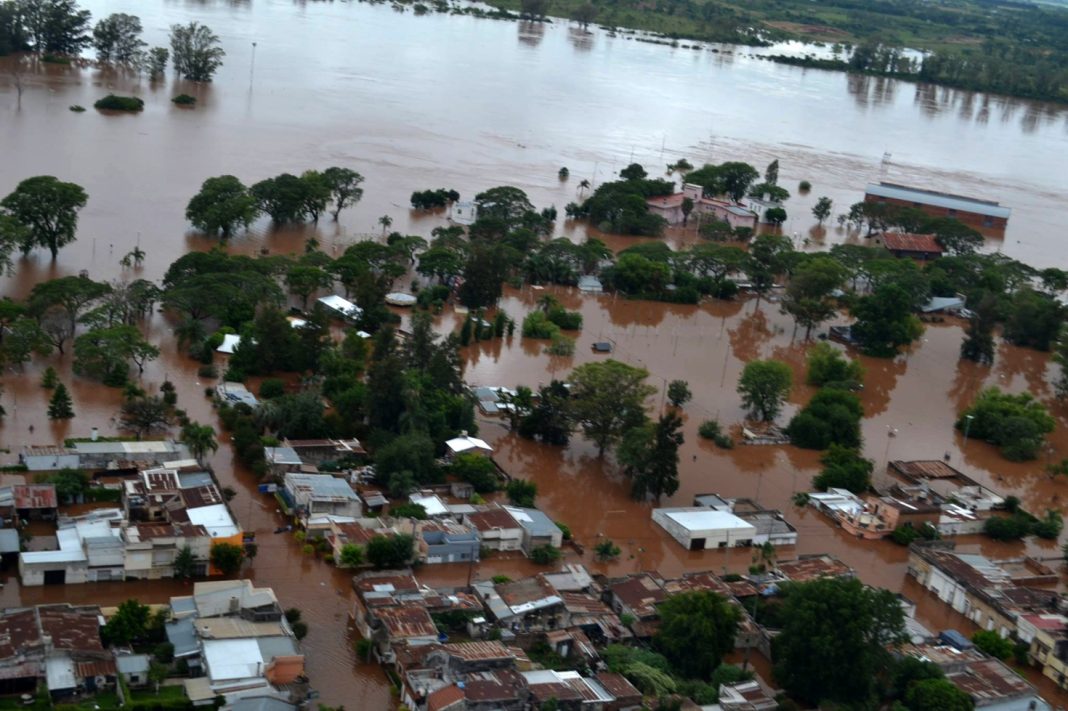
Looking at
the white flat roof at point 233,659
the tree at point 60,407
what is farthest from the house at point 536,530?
the tree at point 60,407

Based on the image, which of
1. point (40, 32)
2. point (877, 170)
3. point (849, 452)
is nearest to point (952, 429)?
point (849, 452)

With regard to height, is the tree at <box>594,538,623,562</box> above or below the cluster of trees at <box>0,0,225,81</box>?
below

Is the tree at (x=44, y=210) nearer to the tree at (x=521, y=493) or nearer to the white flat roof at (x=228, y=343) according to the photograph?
the white flat roof at (x=228, y=343)

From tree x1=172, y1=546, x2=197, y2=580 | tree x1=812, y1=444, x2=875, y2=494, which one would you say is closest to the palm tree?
tree x1=172, y1=546, x2=197, y2=580

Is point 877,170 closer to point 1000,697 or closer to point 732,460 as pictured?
point 732,460

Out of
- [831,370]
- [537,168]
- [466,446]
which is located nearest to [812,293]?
[831,370]

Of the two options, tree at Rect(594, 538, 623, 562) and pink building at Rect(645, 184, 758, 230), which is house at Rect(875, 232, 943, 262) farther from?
tree at Rect(594, 538, 623, 562)
